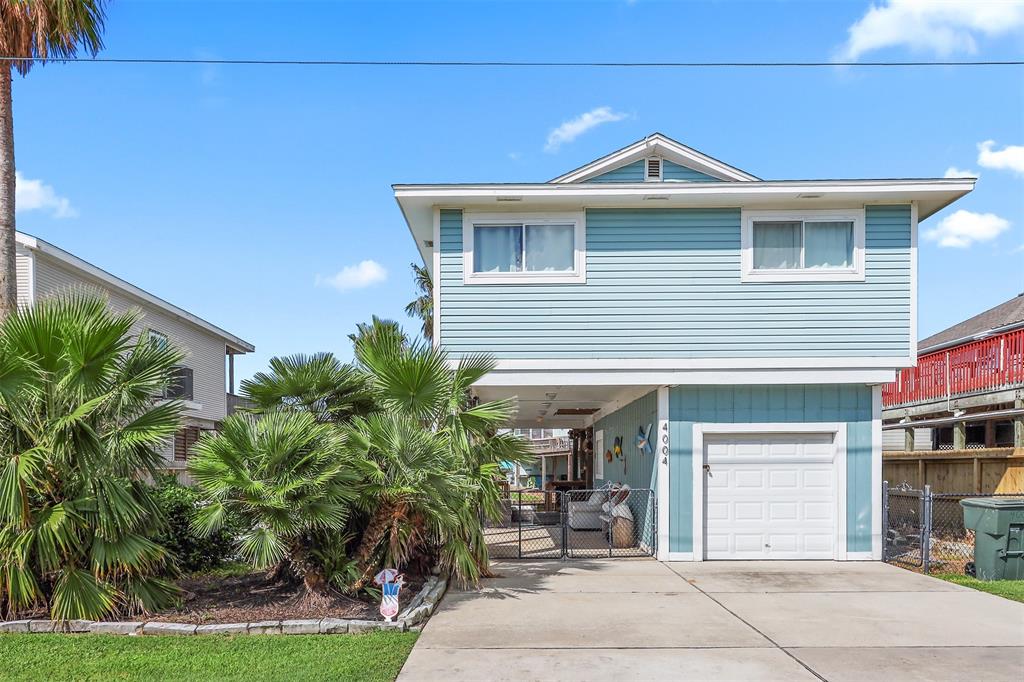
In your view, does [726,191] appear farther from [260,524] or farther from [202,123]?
[202,123]

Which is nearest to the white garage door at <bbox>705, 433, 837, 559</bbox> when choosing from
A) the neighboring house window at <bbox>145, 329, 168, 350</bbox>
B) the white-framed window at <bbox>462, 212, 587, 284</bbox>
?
the white-framed window at <bbox>462, 212, 587, 284</bbox>

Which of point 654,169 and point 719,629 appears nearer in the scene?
point 719,629

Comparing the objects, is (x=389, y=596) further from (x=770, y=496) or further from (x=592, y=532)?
(x=592, y=532)

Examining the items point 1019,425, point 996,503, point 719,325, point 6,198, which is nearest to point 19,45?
point 6,198

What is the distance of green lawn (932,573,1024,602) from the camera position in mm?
9120

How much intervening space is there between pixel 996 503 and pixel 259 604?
949 centimetres

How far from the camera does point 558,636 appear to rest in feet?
23.3

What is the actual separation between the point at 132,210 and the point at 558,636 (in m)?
14.1

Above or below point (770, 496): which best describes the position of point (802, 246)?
above

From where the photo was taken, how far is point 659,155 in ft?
41.9

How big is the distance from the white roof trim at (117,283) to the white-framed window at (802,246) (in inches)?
569

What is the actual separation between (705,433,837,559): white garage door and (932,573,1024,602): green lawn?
1801 mm

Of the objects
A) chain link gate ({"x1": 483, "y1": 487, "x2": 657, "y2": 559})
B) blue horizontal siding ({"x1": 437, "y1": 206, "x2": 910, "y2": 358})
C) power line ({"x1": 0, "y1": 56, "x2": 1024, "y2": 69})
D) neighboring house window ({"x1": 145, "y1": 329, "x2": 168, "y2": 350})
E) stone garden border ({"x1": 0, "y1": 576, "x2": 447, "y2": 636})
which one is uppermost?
power line ({"x1": 0, "y1": 56, "x2": 1024, "y2": 69})

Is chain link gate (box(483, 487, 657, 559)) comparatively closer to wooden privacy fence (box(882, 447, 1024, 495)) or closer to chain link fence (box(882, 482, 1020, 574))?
chain link fence (box(882, 482, 1020, 574))
